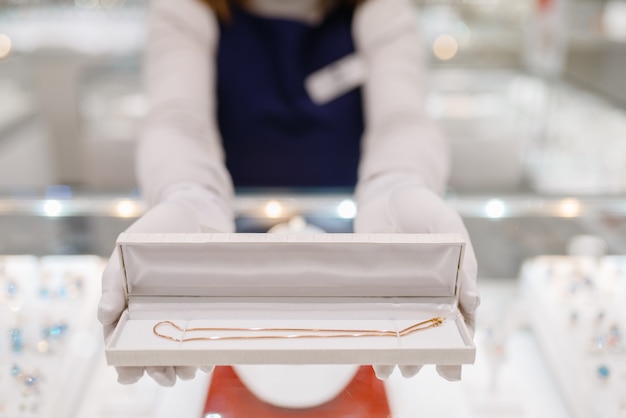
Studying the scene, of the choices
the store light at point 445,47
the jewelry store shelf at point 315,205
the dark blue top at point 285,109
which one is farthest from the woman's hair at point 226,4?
the store light at point 445,47

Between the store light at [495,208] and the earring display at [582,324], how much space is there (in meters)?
0.09

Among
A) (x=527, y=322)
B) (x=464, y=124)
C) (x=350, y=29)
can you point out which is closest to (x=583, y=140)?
(x=464, y=124)

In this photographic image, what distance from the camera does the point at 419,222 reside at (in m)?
0.60

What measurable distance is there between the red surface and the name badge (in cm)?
65

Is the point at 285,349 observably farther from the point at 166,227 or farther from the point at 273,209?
the point at 273,209

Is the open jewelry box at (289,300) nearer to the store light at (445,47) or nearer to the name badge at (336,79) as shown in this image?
the name badge at (336,79)

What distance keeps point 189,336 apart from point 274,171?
0.69m

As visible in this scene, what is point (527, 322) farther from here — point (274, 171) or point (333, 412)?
point (274, 171)

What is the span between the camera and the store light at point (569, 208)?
0.95 m

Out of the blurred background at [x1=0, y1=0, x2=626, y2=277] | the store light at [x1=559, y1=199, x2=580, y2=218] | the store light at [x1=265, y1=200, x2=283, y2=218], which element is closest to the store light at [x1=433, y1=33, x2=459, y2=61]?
the blurred background at [x1=0, y1=0, x2=626, y2=277]

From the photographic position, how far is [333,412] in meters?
0.55

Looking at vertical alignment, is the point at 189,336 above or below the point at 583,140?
above

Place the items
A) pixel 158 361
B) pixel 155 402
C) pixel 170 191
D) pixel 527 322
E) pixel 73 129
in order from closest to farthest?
pixel 158 361 < pixel 155 402 < pixel 170 191 < pixel 527 322 < pixel 73 129

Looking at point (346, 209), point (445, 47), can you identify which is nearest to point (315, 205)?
point (346, 209)
